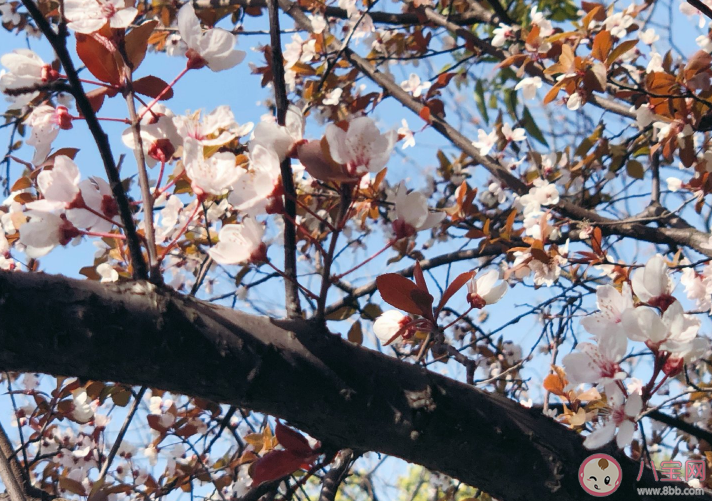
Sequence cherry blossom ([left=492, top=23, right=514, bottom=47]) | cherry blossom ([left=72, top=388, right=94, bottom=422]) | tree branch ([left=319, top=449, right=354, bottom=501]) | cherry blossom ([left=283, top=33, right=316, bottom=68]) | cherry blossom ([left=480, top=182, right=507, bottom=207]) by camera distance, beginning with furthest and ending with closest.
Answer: cherry blossom ([left=480, top=182, right=507, bottom=207]), cherry blossom ([left=283, top=33, right=316, bottom=68]), cherry blossom ([left=492, top=23, right=514, bottom=47]), cherry blossom ([left=72, top=388, right=94, bottom=422]), tree branch ([left=319, top=449, right=354, bottom=501])

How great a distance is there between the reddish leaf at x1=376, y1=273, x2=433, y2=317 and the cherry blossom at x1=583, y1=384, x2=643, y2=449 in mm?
258

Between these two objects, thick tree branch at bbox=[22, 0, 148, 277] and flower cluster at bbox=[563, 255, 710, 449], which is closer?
thick tree branch at bbox=[22, 0, 148, 277]

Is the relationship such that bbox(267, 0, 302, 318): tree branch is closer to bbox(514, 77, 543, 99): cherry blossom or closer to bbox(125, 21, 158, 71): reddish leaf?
bbox(125, 21, 158, 71): reddish leaf

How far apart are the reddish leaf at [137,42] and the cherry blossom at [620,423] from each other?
697mm

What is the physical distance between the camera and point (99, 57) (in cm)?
57

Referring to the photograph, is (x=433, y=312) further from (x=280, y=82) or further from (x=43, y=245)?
(x=43, y=245)

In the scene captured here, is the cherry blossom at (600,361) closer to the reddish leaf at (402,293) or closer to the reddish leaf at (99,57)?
the reddish leaf at (402,293)

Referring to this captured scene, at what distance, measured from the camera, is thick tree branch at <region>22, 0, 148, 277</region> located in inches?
19.0

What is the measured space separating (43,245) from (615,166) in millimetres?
1994

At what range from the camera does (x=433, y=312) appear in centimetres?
67

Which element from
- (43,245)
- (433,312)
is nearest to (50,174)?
(43,245)

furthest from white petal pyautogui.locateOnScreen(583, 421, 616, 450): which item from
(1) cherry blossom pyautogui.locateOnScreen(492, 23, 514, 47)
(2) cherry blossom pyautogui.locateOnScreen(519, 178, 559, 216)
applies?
(1) cherry blossom pyautogui.locateOnScreen(492, 23, 514, 47)

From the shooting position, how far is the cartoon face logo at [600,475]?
2.25ft

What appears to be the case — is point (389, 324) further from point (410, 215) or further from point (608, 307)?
point (608, 307)
